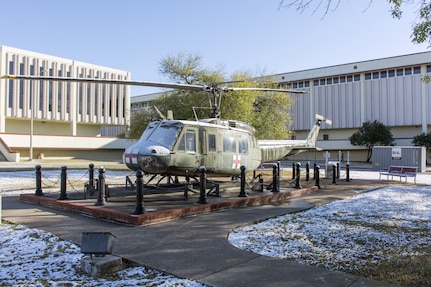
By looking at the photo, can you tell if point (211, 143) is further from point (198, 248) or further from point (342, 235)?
point (198, 248)

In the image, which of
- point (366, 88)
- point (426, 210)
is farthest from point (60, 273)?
point (366, 88)

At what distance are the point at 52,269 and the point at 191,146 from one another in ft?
20.7

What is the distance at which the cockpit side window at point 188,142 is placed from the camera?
1041 cm

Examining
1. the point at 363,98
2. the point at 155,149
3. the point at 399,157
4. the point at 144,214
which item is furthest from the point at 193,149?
the point at 363,98

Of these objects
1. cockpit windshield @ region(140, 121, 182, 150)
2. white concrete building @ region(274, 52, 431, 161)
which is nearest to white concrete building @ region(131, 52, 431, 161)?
white concrete building @ region(274, 52, 431, 161)

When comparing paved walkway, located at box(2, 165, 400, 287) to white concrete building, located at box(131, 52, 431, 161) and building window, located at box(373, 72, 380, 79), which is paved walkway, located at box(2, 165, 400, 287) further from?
building window, located at box(373, 72, 380, 79)

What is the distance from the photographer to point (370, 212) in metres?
9.85

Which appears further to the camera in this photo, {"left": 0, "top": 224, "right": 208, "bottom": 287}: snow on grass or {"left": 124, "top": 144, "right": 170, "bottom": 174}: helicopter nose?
{"left": 124, "top": 144, "right": 170, "bottom": 174}: helicopter nose

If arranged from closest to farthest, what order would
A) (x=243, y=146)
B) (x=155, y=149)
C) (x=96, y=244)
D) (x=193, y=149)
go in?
1. (x=96, y=244)
2. (x=155, y=149)
3. (x=193, y=149)
4. (x=243, y=146)

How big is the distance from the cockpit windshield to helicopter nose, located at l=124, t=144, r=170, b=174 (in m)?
0.38

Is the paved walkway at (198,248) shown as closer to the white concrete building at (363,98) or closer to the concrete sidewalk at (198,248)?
the concrete sidewalk at (198,248)

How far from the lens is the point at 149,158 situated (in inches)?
372

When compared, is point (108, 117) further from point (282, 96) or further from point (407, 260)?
point (407, 260)

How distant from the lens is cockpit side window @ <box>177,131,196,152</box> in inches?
410
